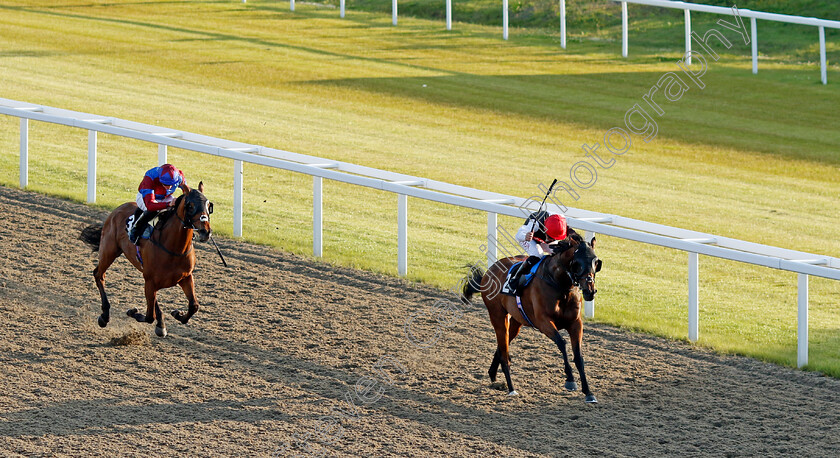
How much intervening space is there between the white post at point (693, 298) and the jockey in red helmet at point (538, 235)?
4.52 feet

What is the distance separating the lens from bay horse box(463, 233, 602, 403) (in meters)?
6.66

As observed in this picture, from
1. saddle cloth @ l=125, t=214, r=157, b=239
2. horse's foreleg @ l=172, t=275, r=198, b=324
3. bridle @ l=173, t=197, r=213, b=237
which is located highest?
bridle @ l=173, t=197, r=213, b=237

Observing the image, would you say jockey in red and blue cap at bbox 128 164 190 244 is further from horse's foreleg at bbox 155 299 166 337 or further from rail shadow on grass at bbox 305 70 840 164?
rail shadow on grass at bbox 305 70 840 164

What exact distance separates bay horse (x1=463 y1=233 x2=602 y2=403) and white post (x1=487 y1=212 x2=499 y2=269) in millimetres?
1979

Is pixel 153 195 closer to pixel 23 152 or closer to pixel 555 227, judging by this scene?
pixel 555 227

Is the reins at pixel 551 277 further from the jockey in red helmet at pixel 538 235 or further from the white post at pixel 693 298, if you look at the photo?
the white post at pixel 693 298

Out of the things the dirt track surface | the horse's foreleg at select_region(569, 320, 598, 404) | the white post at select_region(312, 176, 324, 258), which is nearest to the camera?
the dirt track surface

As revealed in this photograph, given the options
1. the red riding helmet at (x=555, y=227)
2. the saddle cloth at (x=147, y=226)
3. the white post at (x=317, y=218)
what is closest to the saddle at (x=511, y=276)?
the red riding helmet at (x=555, y=227)

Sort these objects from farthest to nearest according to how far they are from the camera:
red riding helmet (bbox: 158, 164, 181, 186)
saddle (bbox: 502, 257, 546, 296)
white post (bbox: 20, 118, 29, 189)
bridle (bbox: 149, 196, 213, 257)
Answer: white post (bbox: 20, 118, 29, 189) → red riding helmet (bbox: 158, 164, 181, 186) → bridle (bbox: 149, 196, 213, 257) → saddle (bbox: 502, 257, 546, 296)

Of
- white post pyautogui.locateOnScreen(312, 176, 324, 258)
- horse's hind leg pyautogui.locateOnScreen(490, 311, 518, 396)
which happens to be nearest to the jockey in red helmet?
horse's hind leg pyautogui.locateOnScreen(490, 311, 518, 396)

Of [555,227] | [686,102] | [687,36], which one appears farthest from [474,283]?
[687,36]

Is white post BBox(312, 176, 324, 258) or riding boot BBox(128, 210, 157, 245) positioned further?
white post BBox(312, 176, 324, 258)

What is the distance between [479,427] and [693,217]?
20.6ft

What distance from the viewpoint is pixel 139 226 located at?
8.14 meters
